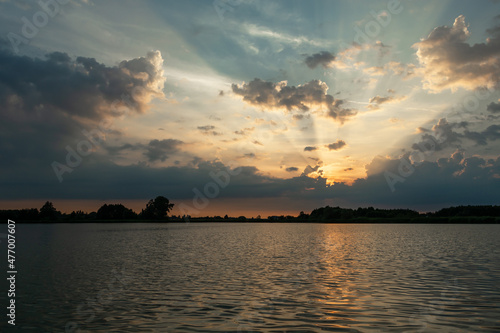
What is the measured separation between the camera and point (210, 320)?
21.4 meters

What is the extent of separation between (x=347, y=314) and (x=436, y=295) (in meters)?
9.71

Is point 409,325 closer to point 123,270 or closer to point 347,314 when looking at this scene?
point 347,314

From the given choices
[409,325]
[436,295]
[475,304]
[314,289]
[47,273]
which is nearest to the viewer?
[409,325]

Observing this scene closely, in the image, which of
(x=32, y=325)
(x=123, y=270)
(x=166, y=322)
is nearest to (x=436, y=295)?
(x=166, y=322)

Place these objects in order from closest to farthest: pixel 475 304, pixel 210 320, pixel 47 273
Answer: pixel 210 320
pixel 475 304
pixel 47 273

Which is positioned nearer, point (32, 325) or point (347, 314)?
point (32, 325)

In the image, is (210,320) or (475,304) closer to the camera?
(210,320)

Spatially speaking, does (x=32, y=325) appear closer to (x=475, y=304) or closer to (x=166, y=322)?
(x=166, y=322)

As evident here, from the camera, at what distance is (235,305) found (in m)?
25.2

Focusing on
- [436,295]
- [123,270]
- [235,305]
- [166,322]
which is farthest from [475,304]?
[123,270]

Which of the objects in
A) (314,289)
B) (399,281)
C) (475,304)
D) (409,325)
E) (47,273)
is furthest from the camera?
(47,273)

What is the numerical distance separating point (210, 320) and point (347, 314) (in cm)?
835

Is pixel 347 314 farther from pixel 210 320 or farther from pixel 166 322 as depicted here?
pixel 166 322

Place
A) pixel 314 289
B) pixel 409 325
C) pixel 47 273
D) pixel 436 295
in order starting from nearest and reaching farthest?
pixel 409 325, pixel 436 295, pixel 314 289, pixel 47 273
